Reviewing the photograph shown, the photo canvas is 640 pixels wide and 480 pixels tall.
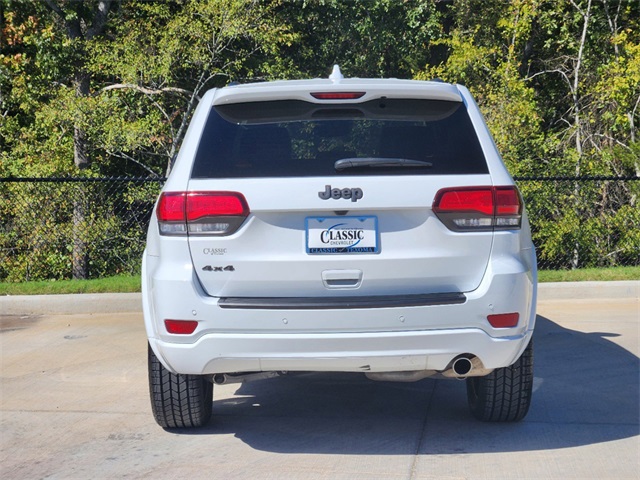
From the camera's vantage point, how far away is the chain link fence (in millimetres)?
12648

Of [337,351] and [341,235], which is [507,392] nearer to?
[337,351]

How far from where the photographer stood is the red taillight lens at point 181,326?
485 cm

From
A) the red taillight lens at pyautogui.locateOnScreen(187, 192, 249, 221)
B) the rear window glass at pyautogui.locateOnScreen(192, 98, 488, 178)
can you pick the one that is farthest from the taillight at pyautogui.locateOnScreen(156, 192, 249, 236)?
the rear window glass at pyautogui.locateOnScreen(192, 98, 488, 178)

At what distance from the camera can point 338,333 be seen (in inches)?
188

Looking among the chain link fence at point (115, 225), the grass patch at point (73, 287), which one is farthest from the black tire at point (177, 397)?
the chain link fence at point (115, 225)

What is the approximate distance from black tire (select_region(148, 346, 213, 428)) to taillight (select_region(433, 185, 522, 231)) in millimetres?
1584

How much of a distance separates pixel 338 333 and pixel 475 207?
0.90 m

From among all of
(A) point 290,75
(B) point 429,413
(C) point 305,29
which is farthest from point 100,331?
(C) point 305,29

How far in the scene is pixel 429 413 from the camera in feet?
19.9

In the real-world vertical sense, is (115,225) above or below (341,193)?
below

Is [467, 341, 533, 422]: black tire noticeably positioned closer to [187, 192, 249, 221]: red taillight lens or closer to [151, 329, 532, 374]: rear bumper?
[151, 329, 532, 374]: rear bumper

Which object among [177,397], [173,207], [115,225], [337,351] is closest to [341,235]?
[337,351]

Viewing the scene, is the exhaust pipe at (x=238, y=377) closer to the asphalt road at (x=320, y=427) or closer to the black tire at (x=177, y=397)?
the black tire at (x=177, y=397)

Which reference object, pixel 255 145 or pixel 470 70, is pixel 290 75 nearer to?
pixel 470 70
